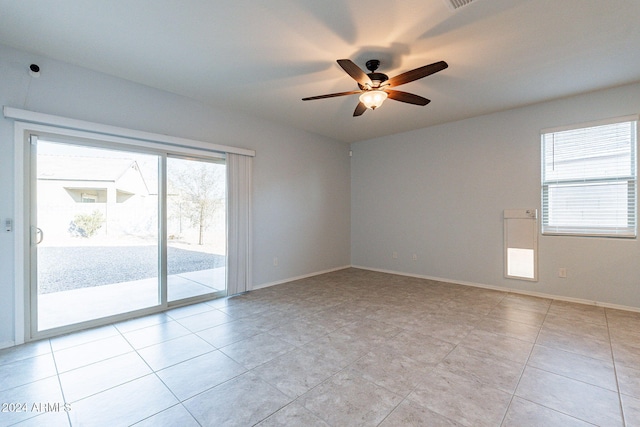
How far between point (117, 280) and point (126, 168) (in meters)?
1.33

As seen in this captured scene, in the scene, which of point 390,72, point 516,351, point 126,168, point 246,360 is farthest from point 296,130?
point 516,351

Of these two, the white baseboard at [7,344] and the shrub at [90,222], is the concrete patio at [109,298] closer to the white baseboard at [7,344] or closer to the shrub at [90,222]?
the white baseboard at [7,344]

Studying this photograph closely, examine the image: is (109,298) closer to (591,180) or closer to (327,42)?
(327,42)

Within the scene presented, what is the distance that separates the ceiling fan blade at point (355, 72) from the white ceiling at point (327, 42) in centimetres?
28

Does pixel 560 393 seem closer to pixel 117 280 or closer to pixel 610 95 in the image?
pixel 610 95

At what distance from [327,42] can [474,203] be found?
351 centimetres

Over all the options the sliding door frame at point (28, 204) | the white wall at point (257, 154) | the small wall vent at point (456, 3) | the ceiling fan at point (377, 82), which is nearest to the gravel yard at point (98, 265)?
the sliding door frame at point (28, 204)

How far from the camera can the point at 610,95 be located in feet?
11.4

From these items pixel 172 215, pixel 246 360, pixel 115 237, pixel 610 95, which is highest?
pixel 610 95

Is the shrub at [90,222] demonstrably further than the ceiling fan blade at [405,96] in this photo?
Yes

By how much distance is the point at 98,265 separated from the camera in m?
3.09

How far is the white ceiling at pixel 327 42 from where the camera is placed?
208cm

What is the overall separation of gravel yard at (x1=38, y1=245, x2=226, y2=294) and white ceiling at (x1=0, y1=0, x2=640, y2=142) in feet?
6.52

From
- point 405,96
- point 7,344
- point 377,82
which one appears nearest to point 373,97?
point 377,82
